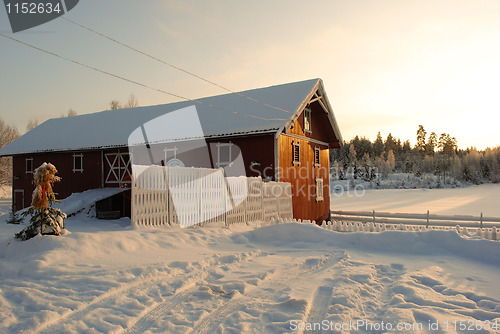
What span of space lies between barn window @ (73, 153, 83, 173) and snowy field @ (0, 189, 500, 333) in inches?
599

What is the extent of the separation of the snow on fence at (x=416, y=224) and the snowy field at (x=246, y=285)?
5015mm

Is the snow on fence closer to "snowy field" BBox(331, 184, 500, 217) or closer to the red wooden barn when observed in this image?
the red wooden barn

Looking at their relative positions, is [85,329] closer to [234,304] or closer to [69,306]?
[69,306]

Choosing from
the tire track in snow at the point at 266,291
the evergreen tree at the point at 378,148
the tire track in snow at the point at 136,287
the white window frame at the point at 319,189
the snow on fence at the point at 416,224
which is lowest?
the snow on fence at the point at 416,224

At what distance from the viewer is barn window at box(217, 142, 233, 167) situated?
59.1 ft

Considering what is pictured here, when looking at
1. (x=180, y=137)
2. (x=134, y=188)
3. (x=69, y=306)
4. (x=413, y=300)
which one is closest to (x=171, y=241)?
(x=134, y=188)

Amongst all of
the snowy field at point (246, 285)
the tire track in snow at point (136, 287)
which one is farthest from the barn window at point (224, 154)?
the tire track in snow at point (136, 287)

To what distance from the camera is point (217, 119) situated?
19438 mm

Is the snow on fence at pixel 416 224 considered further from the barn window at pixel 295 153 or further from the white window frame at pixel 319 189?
the barn window at pixel 295 153

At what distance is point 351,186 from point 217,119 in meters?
55.4

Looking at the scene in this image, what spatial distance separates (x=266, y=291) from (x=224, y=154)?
43.5ft

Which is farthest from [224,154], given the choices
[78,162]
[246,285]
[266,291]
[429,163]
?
[429,163]

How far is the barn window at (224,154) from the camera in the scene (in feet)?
59.1

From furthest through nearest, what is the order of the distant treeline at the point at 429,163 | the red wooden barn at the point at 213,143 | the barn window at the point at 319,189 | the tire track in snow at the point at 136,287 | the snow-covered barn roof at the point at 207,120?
the distant treeline at the point at 429,163 → the barn window at the point at 319,189 → the snow-covered barn roof at the point at 207,120 → the red wooden barn at the point at 213,143 → the tire track in snow at the point at 136,287
